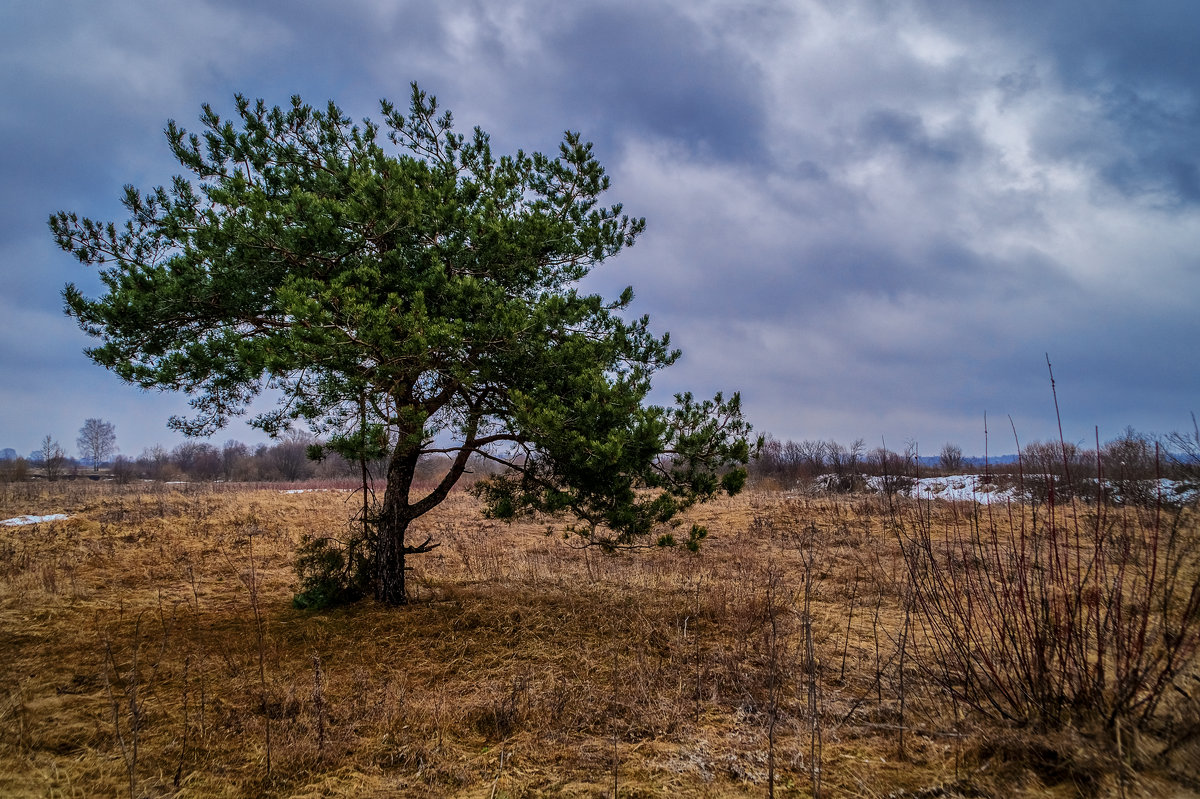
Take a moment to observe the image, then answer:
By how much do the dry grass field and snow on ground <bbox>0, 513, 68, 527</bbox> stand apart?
6140mm

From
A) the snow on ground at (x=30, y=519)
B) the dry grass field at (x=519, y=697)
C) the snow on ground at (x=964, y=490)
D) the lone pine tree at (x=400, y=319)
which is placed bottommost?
the dry grass field at (x=519, y=697)

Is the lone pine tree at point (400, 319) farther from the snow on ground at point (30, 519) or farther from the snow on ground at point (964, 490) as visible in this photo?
the snow on ground at point (964, 490)

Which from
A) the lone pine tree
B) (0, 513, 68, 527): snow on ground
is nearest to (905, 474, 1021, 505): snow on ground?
the lone pine tree

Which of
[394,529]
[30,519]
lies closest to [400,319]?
[394,529]

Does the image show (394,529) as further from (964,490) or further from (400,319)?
(964,490)

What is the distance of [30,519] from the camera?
1566 centimetres

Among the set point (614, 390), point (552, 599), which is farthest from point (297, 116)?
point (552, 599)

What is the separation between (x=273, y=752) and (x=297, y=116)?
7088 mm

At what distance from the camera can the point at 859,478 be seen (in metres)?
28.5

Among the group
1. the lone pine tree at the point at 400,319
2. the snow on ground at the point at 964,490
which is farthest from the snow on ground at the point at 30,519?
the snow on ground at the point at 964,490

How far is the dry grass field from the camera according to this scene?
3.53 metres

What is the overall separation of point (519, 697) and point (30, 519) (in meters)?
18.3

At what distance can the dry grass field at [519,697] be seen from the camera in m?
3.53

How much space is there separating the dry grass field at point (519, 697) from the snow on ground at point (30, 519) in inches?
242
